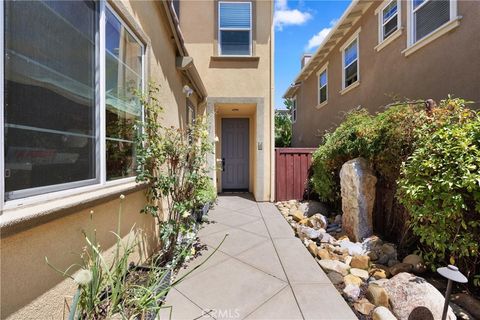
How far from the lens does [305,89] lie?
1191cm

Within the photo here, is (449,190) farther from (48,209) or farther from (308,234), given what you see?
(48,209)

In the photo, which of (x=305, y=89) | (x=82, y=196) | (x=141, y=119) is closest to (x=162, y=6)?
(x=141, y=119)

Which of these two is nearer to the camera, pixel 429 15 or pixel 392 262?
pixel 392 262

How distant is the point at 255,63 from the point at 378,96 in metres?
3.60

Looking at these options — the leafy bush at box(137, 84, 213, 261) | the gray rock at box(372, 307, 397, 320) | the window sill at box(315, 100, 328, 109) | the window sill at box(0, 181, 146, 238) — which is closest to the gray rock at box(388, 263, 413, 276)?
the gray rock at box(372, 307, 397, 320)

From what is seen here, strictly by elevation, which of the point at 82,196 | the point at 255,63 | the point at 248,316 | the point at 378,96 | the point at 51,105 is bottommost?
the point at 248,316

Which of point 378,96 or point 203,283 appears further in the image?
point 378,96

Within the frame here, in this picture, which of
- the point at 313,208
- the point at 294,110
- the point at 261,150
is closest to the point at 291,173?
the point at 261,150

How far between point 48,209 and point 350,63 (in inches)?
346

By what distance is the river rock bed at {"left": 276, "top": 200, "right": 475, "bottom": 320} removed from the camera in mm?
1958

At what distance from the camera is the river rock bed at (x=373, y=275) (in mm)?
1958

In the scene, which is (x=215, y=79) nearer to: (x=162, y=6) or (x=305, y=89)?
(x=162, y=6)

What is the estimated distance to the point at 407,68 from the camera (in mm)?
5109

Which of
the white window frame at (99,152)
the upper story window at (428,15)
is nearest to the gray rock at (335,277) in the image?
the white window frame at (99,152)
